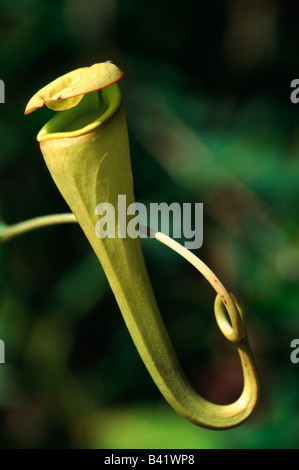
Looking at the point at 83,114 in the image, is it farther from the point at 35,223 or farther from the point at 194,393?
the point at 194,393

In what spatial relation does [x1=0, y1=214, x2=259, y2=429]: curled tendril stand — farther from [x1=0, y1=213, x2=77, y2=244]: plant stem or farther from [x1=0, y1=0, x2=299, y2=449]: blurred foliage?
[x1=0, y1=0, x2=299, y2=449]: blurred foliage

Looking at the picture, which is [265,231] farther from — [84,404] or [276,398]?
[84,404]

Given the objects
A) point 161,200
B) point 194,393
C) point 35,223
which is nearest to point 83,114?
point 35,223

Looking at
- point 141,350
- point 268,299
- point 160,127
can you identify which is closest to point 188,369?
point 268,299

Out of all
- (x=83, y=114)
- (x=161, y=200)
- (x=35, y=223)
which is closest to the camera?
(x=83, y=114)

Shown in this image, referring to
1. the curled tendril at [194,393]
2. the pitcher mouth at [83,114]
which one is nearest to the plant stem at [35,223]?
the curled tendril at [194,393]

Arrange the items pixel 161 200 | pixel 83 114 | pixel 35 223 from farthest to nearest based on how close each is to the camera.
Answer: pixel 161 200 → pixel 35 223 → pixel 83 114

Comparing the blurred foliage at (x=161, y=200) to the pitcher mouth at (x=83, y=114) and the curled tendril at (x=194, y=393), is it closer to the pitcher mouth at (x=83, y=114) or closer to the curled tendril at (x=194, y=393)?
the curled tendril at (x=194, y=393)
